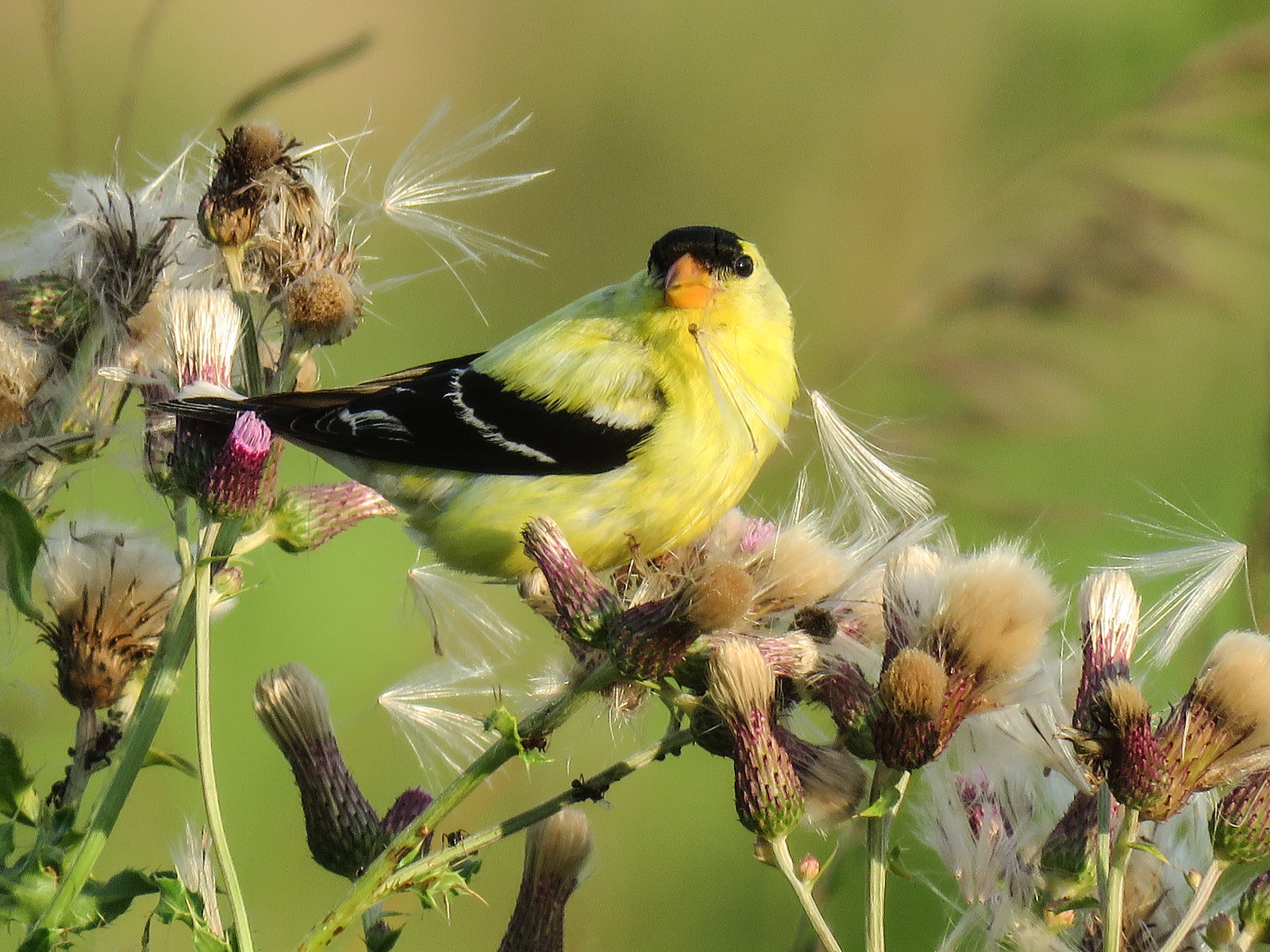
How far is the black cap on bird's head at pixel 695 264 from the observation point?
231 cm

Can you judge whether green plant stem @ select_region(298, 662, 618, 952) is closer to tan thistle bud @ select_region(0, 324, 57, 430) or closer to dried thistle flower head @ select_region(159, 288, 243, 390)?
dried thistle flower head @ select_region(159, 288, 243, 390)

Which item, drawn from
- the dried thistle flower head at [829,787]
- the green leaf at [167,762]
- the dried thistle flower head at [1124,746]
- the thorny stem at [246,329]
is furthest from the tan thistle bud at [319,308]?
the dried thistle flower head at [1124,746]

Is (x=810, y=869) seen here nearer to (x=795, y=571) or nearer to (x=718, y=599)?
(x=718, y=599)

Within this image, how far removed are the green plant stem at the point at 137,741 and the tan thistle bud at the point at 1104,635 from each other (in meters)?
1.03

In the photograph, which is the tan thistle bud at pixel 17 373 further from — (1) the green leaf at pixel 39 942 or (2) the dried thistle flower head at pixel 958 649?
(2) the dried thistle flower head at pixel 958 649

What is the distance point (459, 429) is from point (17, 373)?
2.52 feet


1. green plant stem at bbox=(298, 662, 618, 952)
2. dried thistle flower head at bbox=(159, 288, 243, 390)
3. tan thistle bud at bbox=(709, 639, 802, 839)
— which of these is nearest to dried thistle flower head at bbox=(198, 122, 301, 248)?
dried thistle flower head at bbox=(159, 288, 243, 390)

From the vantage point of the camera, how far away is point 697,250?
94.0 inches

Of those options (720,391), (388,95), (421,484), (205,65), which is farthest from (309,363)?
(205,65)

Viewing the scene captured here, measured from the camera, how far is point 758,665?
1.42 m

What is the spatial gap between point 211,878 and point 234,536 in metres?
0.43

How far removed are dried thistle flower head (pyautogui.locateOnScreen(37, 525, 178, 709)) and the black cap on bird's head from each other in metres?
0.98

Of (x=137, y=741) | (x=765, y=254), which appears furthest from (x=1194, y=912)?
(x=765, y=254)

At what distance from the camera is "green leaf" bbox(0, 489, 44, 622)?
1.51 m
